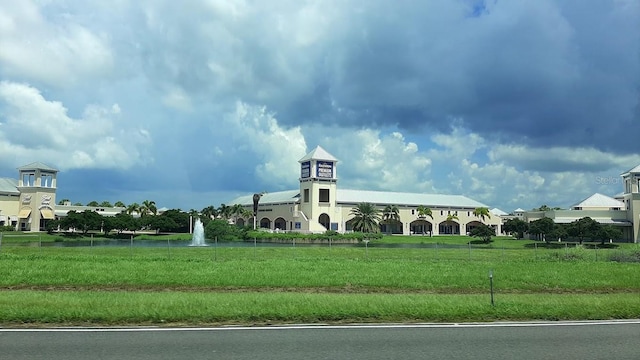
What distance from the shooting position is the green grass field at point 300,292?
12.8 m

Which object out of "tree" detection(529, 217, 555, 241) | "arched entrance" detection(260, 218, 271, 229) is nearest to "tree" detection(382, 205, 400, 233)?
"arched entrance" detection(260, 218, 271, 229)

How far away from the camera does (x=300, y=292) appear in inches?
728

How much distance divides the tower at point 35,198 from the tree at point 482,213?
3852 inches

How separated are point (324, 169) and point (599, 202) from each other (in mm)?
63434

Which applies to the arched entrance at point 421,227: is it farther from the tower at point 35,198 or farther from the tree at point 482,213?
the tower at point 35,198

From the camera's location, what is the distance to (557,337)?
10.7 metres

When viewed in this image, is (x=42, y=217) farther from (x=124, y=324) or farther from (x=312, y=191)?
(x=124, y=324)

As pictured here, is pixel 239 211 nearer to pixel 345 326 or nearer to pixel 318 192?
pixel 318 192

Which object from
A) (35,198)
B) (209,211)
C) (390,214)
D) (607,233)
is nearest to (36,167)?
(35,198)

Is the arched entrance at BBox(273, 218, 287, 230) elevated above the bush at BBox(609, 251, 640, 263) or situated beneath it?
elevated above

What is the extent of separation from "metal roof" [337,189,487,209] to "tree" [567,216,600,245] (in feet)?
144

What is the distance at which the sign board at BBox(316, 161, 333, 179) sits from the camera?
11800cm

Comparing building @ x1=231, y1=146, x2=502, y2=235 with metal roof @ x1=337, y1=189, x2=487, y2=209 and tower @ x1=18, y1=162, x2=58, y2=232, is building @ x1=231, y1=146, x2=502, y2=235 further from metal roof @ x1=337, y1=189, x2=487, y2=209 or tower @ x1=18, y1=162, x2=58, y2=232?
tower @ x1=18, y1=162, x2=58, y2=232

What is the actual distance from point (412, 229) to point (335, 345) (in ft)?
389
